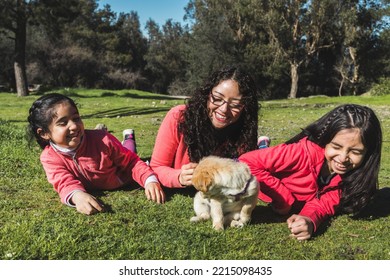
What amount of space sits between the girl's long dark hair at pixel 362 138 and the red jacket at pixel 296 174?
92mm

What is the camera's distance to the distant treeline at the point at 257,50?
128 ft

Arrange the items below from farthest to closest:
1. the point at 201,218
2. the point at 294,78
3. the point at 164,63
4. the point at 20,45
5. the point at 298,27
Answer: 1. the point at 164,63
2. the point at 294,78
3. the point at 298,27
4. the point at 20,45
5. the point at 201,218

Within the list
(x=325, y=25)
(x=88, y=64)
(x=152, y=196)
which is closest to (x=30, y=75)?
(x=88, y=64)

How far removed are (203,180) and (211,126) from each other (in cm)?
151

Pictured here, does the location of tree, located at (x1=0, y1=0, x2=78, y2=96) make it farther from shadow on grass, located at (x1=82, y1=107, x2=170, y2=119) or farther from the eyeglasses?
the eyeglasses

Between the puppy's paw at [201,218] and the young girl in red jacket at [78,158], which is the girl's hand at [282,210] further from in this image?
the young girl in red jacket at [78,158]

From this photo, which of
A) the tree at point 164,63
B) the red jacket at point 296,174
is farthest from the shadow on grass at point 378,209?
the tree at point 164,63

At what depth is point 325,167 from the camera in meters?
4.22

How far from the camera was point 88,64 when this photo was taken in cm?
4541

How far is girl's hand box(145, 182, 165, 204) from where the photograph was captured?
4578 millimetres

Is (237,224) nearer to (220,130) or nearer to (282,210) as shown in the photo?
(282,210)

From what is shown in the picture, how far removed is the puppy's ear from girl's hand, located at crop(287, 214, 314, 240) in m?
0.93

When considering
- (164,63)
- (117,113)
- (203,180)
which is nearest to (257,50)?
(164,63)

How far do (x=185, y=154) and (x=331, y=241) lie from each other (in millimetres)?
1904
